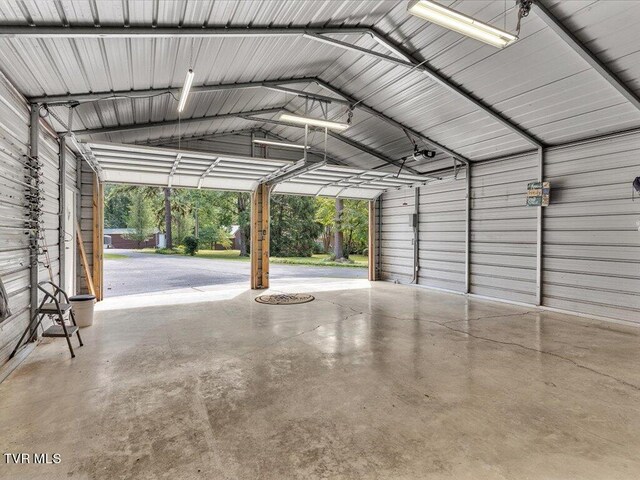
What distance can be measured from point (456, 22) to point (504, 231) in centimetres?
560

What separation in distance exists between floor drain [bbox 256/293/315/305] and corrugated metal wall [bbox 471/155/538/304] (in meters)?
4.30

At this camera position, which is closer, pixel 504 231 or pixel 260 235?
pixel 504 231

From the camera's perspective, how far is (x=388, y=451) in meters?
2.31

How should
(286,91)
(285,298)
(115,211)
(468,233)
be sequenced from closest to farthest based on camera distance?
(286,91) → (285,298) → (468,233) → (115,211)

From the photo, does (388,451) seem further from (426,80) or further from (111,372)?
(426,80)

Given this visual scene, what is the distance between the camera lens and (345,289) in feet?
31.5

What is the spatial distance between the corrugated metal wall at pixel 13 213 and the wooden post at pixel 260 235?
558cm

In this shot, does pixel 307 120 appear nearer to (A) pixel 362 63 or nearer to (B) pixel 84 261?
(A) pixel 362 63

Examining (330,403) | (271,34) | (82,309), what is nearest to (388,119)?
(271,34)

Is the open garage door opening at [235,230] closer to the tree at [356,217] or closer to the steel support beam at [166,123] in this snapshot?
the tree at [356,217]

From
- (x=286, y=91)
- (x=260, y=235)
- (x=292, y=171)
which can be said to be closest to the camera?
(x=286, y=91)

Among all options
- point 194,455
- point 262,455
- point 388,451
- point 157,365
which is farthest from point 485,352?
point 157,365

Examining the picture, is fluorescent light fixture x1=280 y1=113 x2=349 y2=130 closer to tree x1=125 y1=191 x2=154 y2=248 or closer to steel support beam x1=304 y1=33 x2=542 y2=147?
steel support beam x1=304 y1=33 x2=542 y2=147

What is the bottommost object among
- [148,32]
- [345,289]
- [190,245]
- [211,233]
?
[345,289]
